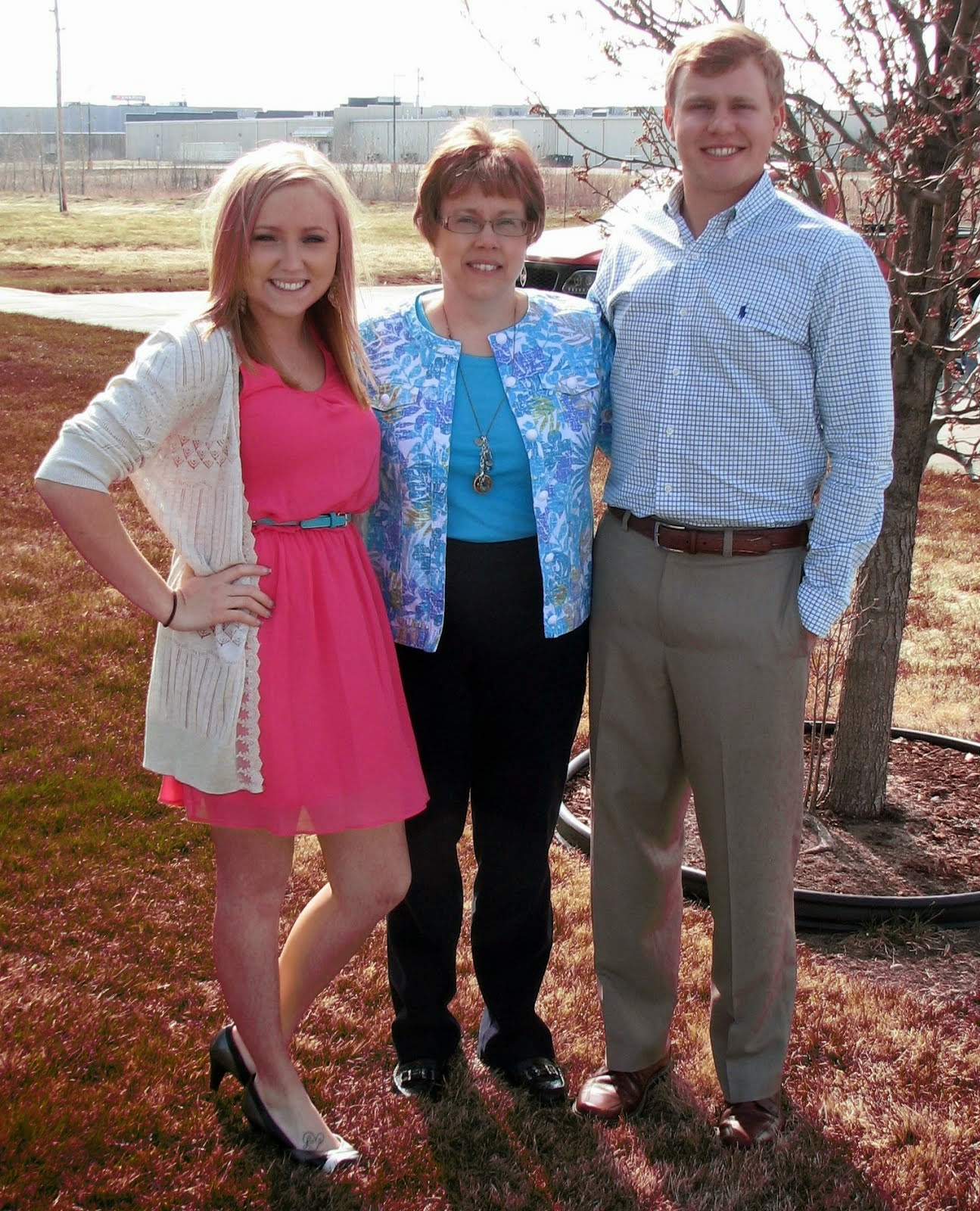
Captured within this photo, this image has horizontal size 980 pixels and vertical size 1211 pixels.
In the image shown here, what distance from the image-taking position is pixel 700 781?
2781 millimetres

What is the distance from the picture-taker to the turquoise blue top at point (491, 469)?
2.68 meters

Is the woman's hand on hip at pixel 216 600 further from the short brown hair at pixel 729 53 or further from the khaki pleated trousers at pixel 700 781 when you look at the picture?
the short brown hair at pixel 729 53

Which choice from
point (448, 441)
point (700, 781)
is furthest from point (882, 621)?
point (448, 441)

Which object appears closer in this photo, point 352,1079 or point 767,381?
point 767,381

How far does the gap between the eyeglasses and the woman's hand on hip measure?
83 centimetres

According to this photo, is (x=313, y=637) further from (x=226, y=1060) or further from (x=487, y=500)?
(x=226, y=1060)

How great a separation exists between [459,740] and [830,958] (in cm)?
145

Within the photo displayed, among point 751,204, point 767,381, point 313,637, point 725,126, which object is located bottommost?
point 313,637

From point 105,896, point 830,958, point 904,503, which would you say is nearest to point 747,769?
point 830,958

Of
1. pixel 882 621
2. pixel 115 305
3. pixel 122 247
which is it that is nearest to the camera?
pixel 882 621

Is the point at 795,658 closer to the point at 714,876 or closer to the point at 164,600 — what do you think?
the point at 714,876

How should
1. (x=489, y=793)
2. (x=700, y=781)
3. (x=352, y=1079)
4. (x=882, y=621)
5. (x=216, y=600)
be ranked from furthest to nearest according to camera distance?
(x=882, y=621) → (x=352, y=1079) → (x=489, y=793) → (x=700, y=781) → (x=216, y=600)

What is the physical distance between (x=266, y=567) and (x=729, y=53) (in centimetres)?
134

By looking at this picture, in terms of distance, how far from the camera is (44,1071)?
2957mm
